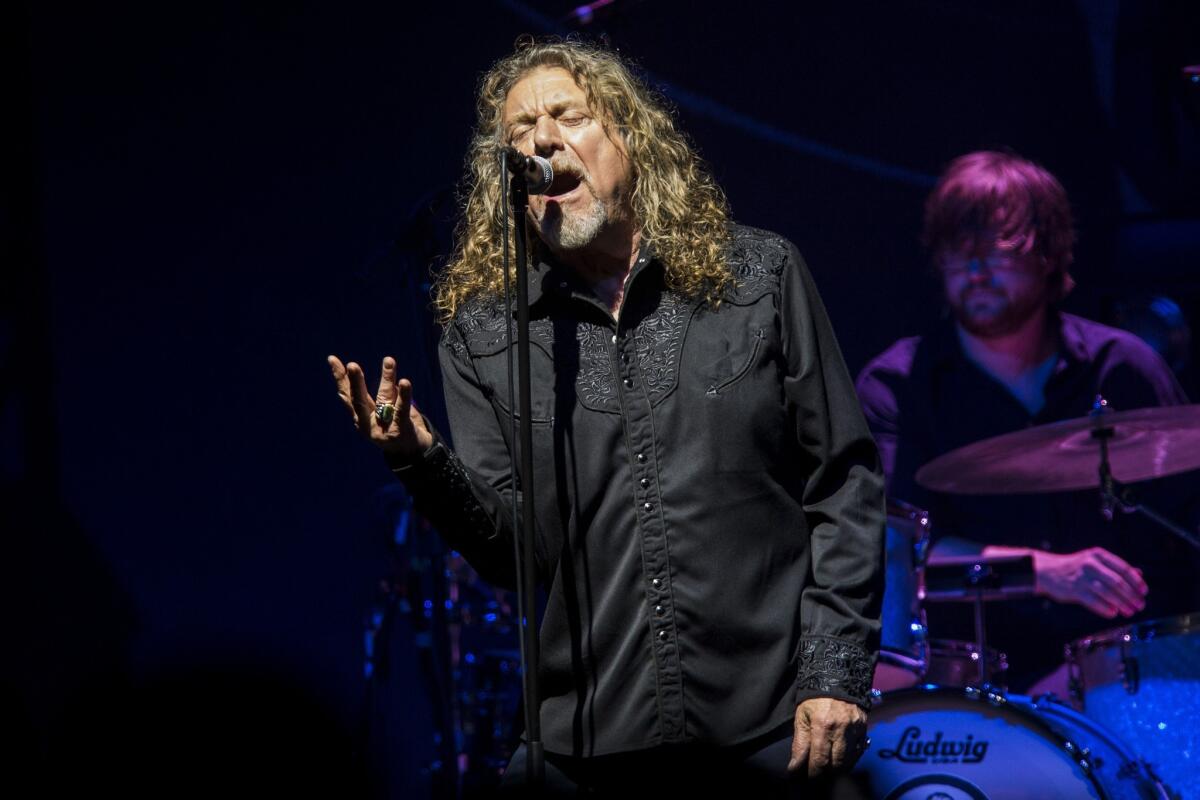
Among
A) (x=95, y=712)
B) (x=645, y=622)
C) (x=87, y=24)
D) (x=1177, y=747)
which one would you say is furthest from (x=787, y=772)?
(x=87, y=24)

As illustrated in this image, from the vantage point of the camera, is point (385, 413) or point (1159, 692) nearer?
point (385, 413)

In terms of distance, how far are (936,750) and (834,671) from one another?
194cm

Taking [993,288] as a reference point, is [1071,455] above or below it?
below

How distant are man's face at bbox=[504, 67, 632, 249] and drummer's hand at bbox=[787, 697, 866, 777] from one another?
908 millimetres

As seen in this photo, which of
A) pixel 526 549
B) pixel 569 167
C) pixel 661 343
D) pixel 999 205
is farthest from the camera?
pixel 999 205

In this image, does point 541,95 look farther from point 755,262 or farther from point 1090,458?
point 1090,458

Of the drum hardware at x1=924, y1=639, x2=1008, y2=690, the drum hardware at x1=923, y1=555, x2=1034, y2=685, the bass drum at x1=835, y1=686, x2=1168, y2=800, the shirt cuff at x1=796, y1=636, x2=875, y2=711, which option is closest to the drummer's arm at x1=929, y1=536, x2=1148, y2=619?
the drum hardware at x1=923, y1=555, x2=1034, y2=685

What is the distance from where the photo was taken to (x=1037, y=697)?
161 inches

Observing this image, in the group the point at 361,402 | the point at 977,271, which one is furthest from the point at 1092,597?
the point at 361,402

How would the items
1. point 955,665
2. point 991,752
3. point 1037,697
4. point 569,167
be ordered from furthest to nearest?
point 955,665 → point 1037,697 → point 991,752 → point 569,167

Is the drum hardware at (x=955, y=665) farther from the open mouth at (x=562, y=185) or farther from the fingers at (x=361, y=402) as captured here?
the fingers at (x=361, y=402)

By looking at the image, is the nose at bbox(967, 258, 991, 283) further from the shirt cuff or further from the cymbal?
the shirt cuff

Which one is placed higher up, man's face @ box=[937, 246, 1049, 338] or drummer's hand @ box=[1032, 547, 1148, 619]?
man's face @ box=[937, 246, 1049, 338]

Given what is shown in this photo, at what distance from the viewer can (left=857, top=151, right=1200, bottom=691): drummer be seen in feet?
16.6
